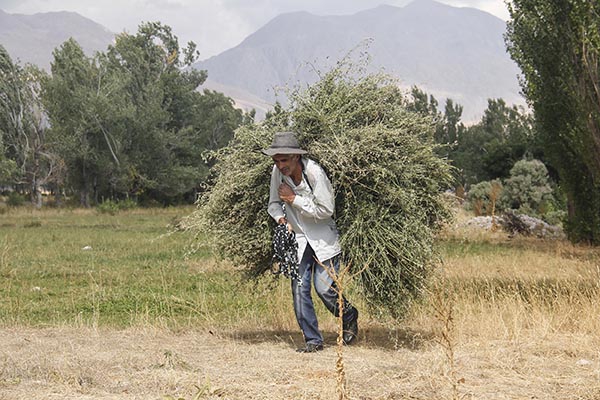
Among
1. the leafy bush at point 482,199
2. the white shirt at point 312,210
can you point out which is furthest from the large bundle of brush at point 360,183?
the leafy bush at point 482,199

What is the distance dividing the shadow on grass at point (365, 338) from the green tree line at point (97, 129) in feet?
119

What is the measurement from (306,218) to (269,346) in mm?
1298

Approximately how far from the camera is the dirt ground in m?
4.78

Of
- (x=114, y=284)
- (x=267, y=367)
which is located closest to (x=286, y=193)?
(x=267, y=367)

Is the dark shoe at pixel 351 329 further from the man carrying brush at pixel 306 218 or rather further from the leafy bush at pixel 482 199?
the leafy bush at pixel 482 199

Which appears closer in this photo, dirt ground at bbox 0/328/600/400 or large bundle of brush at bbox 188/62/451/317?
dirt ground at bbox 0/328/600/400

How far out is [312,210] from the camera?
6.12m

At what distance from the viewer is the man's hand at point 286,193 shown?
242 inches

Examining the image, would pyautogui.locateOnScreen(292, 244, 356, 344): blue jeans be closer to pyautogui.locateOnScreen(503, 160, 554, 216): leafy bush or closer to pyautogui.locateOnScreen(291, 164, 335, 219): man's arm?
pyautogui.locateOnScreen(291, 164, 335, 219): man's arm

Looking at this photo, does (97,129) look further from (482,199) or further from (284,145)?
(284,145)

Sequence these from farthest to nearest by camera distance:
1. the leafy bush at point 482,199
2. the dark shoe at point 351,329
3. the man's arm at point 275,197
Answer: the leafy bush at point 482,199 < the dark shoe at point 351,329 < the man's arm at point 275,197

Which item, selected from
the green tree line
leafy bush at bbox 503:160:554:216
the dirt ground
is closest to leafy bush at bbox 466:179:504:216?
leafy bush at bbox 503:160:554:216

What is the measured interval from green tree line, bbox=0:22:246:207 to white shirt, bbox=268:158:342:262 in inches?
1466

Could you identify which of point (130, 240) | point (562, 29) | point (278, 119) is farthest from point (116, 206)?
→ point (278, 119)
